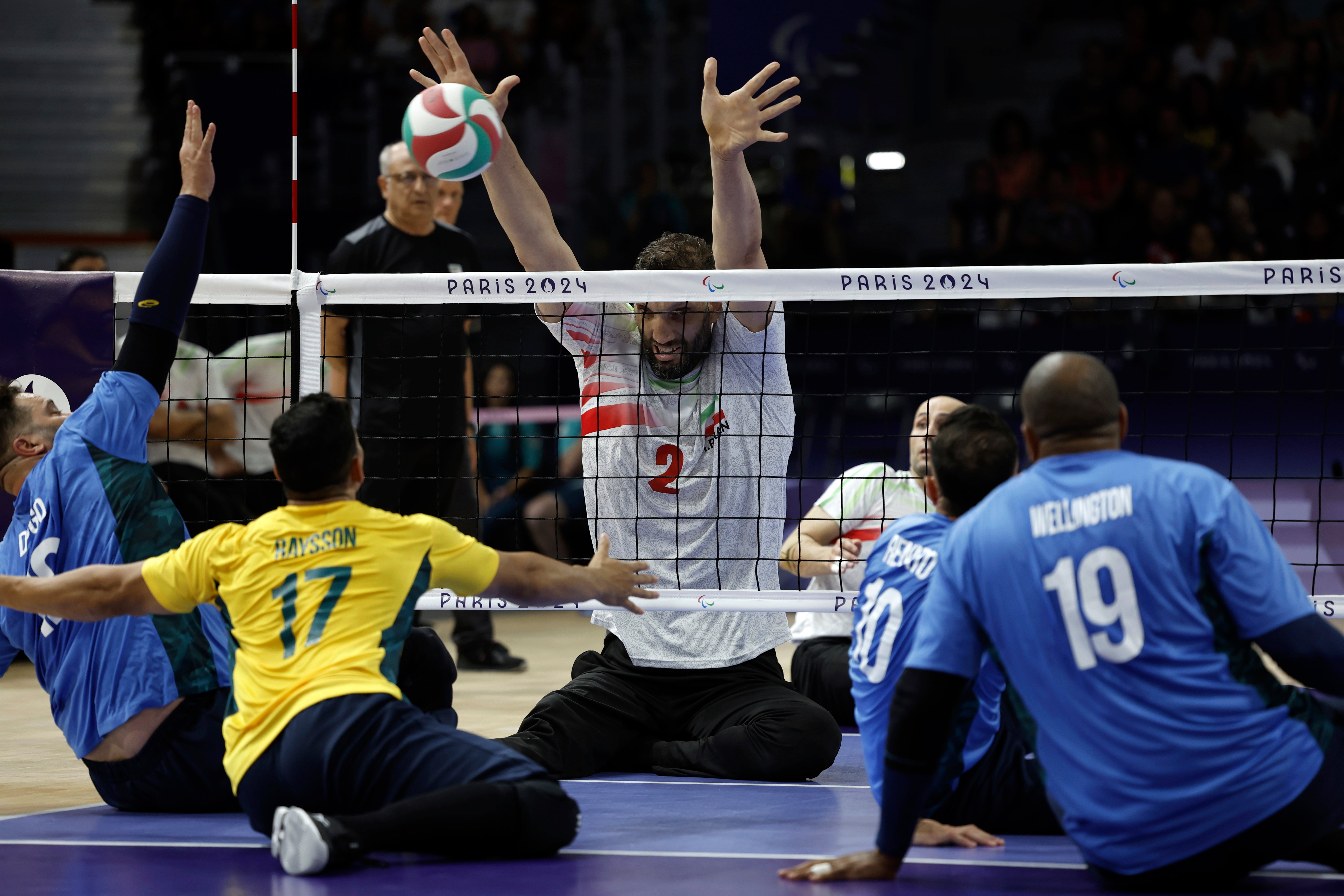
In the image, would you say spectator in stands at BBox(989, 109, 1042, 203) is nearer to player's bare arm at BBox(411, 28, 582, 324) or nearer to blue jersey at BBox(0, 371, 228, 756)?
player's bare arm at BBox(411, 28, 582, 324)

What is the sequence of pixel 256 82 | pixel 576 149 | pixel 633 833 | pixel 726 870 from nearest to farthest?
pixel 726 870 → pixel 633 833 → pixel 256 82 → pixel 576 149

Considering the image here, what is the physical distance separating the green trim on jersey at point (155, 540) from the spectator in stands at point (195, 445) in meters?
3.78

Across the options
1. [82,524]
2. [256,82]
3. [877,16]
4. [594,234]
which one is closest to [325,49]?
[256,82]

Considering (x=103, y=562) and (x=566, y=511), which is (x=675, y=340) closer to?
(x=103, y=562)

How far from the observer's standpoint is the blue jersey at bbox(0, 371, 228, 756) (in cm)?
403

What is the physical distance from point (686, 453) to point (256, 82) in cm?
880

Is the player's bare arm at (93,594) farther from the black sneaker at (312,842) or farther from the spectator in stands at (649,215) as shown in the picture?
the spectator in stands at (649,215)

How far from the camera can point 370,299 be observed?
507 cm

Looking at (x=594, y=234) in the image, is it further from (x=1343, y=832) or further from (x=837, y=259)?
(x=1343, y=832)

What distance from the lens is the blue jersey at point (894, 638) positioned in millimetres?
3582

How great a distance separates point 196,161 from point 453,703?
2769mm

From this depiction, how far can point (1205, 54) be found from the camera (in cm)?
1377

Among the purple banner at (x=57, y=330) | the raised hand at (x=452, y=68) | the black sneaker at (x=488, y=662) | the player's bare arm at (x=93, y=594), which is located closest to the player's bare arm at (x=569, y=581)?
the player's bare arm at (x=93, y=594)

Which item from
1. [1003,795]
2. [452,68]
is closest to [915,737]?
[1003,795]
